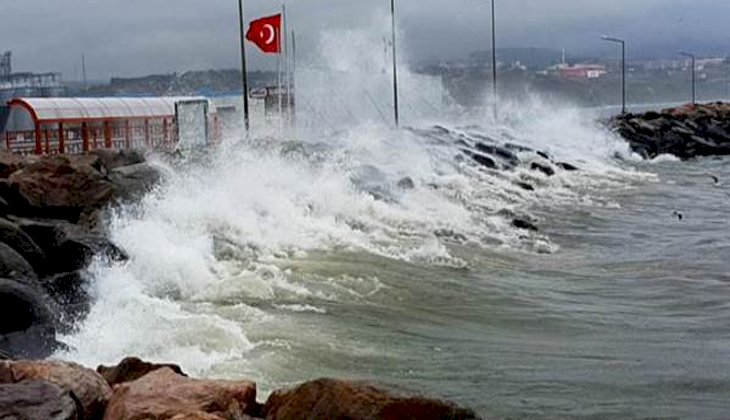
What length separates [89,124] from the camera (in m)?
25.1

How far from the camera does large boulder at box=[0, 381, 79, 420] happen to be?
211 inches

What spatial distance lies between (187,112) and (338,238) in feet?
34.2

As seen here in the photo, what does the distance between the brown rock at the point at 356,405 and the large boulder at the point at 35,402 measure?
1.15 m

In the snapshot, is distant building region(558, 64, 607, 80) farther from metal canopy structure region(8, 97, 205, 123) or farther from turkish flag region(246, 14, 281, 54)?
turkish flag region(246, 14, 281, 54)

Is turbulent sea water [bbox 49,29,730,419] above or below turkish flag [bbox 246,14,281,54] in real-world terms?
below

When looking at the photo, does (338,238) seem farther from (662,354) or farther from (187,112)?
(187,112)

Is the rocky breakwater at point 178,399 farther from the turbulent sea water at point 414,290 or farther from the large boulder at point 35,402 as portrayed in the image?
the turbulent sea water at point 414,290

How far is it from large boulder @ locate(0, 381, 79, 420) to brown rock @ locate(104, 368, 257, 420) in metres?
0.27

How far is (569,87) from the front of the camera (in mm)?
101875

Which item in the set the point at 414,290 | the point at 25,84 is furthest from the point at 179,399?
the point at 25,84

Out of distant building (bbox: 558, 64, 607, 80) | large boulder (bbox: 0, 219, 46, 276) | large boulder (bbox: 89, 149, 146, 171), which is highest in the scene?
distant building (bbox: 558, 64, 607, 80)

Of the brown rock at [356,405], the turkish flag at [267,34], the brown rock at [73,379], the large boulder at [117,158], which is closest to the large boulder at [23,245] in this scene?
the brown rock at [73,379]

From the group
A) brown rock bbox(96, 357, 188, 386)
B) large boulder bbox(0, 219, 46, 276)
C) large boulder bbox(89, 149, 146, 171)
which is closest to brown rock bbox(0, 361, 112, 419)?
brown rock bbox(96, 357, 188, 386)

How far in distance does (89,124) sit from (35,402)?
20.4 metres
